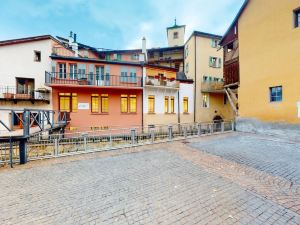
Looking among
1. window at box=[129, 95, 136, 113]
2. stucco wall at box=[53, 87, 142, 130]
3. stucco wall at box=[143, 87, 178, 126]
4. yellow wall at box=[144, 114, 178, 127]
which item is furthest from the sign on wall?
yellow wall at box=[144, 114, 178, 127]

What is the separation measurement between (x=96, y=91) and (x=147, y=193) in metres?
14.8

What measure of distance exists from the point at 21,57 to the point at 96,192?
57.3 ft

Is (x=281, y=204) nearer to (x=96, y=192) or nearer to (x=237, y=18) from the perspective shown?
(x=96, y=192)

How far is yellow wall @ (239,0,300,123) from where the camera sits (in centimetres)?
1095

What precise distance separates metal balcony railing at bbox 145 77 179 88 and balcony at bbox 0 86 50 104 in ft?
32.3

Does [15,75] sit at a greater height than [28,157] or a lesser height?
greater

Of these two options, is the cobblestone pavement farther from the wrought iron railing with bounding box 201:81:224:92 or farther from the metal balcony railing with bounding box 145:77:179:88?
the wrought iron railing with bounding box 201:81:224:92

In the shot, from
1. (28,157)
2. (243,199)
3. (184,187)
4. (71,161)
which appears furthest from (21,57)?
(243,199)

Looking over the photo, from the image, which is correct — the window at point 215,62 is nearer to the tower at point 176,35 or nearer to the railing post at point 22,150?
the tower at point 176,35

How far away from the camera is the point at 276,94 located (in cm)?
1202

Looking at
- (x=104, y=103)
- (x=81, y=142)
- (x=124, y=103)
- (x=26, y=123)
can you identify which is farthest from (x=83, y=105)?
(x=26, y=123)

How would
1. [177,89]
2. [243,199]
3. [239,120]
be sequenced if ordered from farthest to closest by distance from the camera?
→ [177,89] → [239,120] → [243,199]

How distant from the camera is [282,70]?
37.5 feet

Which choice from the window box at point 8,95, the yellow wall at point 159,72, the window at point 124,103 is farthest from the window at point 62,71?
the yellow wall at point 159,72
